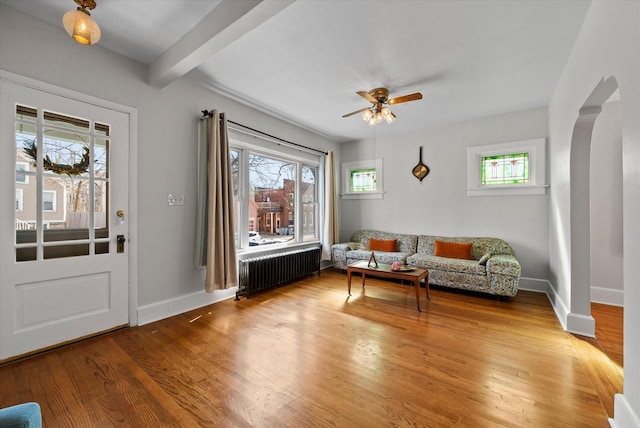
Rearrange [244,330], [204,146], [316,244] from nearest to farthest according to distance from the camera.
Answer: [244,330], [204,146], [316,244]

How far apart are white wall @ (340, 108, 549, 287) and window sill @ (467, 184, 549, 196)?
7cm

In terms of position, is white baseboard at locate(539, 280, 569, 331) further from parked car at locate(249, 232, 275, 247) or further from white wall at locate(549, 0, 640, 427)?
parked car at locate(249, 232, 275, 247)

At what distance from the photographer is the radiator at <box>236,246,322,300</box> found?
3723mm

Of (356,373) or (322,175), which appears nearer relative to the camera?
(356,373)

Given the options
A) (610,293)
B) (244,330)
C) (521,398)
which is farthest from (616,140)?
(244,330)

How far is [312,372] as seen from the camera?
1999 millimetres

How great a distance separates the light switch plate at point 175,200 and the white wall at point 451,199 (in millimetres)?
3644

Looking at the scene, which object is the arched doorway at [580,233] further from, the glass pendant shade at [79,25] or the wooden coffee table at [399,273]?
the glass pendant shade at [79,25]

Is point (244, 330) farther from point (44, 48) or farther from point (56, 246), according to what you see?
point (44, 48)

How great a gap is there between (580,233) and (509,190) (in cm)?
183

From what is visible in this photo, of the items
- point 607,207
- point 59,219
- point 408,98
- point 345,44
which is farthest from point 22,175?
point 607,207

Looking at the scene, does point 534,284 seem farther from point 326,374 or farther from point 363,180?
point 326,374

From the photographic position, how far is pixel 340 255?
5145 millimetres

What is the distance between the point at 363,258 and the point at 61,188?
4.05 meters
